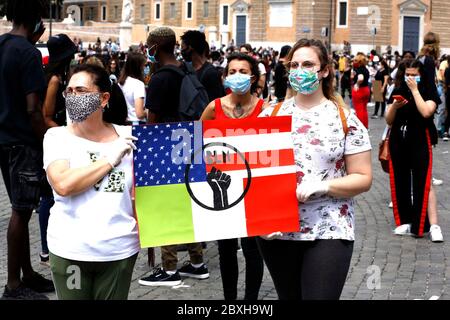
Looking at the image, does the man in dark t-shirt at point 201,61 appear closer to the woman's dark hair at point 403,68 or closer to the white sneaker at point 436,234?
the woman's dark hair at point 403,68

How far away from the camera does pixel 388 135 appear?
903 cm

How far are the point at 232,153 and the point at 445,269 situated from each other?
3770 mm

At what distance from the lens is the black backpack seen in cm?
649

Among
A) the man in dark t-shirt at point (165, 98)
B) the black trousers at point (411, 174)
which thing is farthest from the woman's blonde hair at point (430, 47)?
the man in dark t-shirt at point (165, 98)

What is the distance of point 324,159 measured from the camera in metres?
4.07

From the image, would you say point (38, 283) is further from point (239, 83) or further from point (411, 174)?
point (411, 174)

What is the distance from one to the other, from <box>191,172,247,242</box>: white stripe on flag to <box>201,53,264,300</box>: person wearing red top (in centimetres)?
151

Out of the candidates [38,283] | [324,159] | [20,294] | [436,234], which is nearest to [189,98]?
[38,283]

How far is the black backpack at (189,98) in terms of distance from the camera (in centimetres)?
649

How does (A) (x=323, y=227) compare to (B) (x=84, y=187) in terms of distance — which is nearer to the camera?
(B) (x=84, y=187)

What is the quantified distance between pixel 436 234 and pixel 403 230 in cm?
43

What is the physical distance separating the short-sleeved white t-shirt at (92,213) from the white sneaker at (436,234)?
5193 millimetres

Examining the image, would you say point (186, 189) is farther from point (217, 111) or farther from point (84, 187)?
point (217, 111)

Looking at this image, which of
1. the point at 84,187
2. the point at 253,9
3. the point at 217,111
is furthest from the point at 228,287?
the point at 253,9
